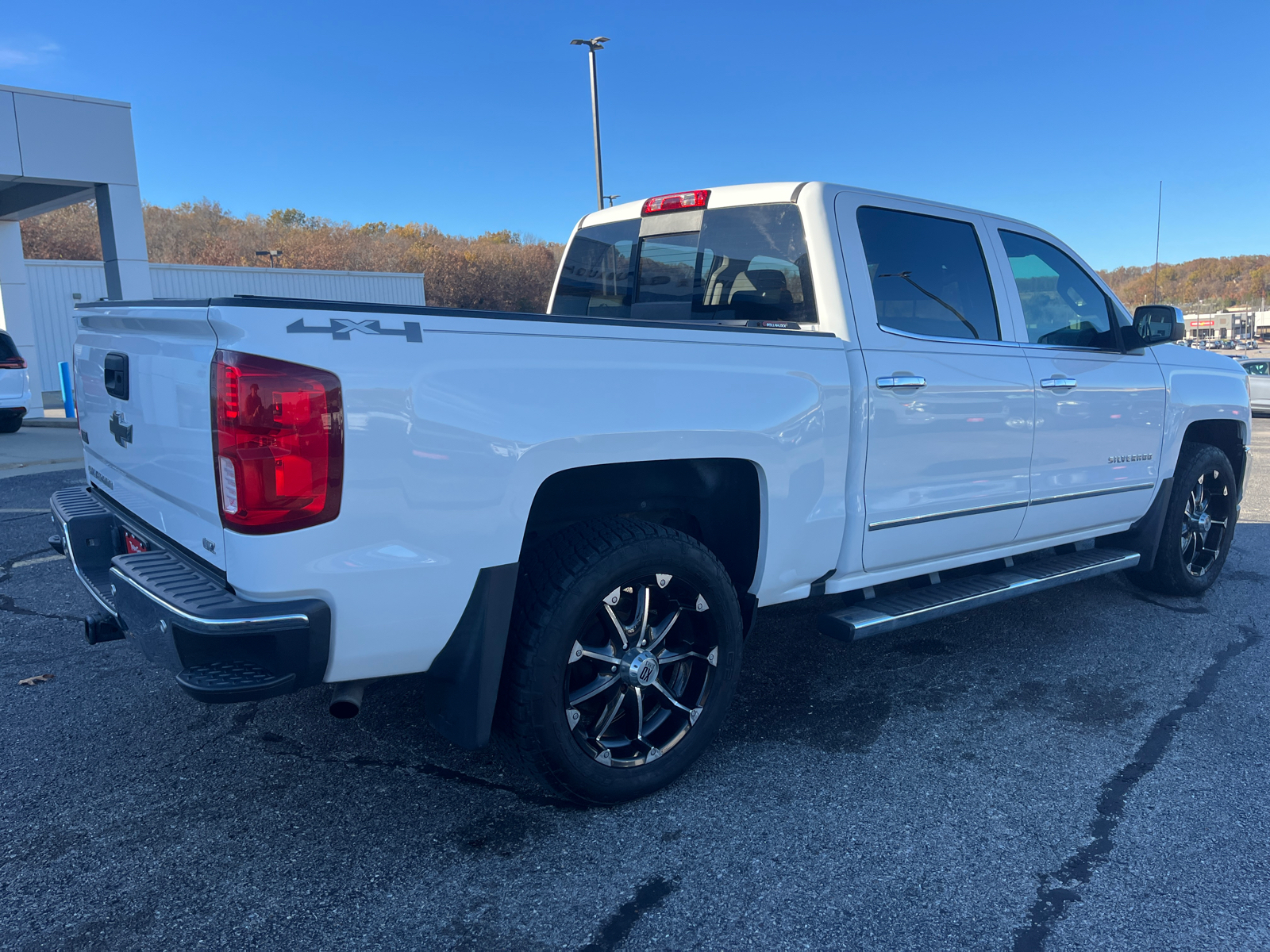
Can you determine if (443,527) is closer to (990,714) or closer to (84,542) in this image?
(84,542)

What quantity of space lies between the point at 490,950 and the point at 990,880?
4.43 ft

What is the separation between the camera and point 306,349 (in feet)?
6.92

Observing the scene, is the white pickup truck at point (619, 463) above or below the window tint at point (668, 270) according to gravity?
below

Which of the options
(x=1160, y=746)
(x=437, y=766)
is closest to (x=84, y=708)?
(x=437, y=766)

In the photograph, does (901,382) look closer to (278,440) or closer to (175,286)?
(278,440)

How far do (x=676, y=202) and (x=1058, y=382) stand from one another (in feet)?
6.24

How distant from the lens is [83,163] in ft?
42.4

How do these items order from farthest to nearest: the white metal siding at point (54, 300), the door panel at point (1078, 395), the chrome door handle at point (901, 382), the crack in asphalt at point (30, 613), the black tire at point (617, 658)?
1. the white metal siding at point (54, 300)
2. the crack in asphalt at point (30, 613)
3. the door panel at point (1078, 395)
4. the chrome door handle at point (901, 382)
5. the black tire at point (617, 658)

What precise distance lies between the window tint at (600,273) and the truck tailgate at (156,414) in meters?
2.02

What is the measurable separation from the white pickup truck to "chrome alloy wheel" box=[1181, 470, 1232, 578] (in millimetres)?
726

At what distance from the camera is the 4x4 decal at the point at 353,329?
2.12m

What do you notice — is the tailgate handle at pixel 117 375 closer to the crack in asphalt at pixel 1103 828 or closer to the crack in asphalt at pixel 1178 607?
the crack in asphalt at pixel 1103 828

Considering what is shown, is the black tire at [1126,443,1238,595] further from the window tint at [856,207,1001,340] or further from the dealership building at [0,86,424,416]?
the dealership building at [0,86,424,416]

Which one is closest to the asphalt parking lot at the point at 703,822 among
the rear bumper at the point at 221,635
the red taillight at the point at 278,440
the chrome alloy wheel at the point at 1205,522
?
the rear bumper at the point at 221,635
